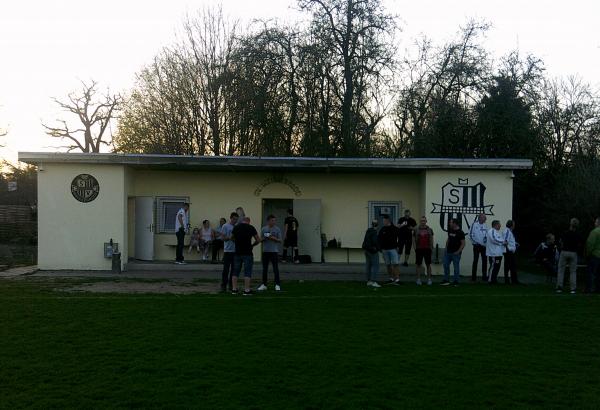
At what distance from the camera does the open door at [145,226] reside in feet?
70.2

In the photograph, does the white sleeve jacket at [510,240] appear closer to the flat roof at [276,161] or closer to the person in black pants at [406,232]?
the flat roof at [276,161]

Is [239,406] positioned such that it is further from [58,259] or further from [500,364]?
[58,259]

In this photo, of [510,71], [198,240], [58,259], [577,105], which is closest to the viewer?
[58,259]

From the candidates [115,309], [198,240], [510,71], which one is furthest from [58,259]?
[510,71]

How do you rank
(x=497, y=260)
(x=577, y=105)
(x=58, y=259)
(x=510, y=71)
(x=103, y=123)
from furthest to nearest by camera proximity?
(x=103, y=123)
(x=577, y=105)
(x=510, y=71)
(x=58, y=259)
(x=497, y=260)

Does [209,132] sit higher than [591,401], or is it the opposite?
[209,132]

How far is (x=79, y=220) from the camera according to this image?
19.9 metres

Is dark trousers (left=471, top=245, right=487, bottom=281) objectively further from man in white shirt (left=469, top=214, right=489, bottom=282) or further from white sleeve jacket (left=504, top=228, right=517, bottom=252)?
white sleeve jacket (left=504, top=228, right=517, bottom=252)

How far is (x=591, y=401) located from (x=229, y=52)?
97.1 ft

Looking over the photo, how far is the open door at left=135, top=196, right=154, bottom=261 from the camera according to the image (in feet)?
70.2

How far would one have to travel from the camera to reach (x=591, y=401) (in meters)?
6.54

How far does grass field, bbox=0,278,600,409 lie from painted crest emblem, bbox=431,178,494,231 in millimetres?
6226

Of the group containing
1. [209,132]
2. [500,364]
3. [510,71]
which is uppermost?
[510,71]

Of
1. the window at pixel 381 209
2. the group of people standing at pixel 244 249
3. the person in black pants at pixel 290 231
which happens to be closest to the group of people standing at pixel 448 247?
the window at pixel 381 209
